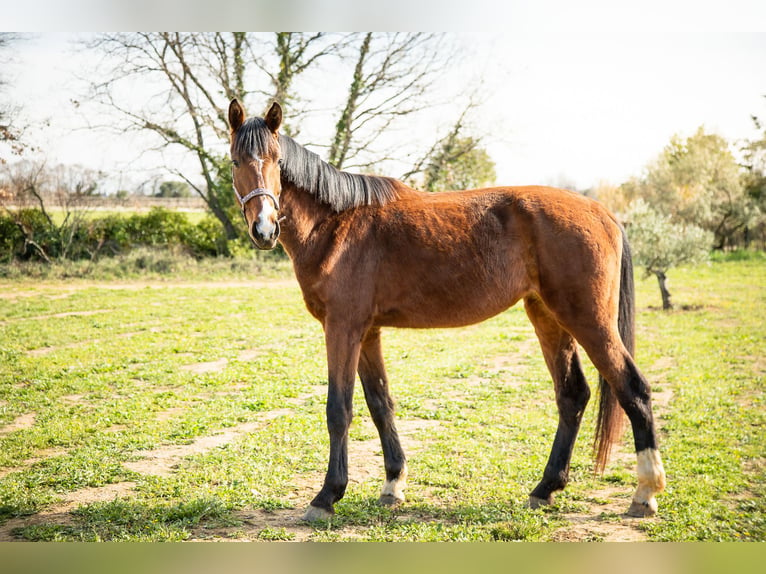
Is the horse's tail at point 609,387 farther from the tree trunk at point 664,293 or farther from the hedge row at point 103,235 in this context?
the tree trunk at point 664,293

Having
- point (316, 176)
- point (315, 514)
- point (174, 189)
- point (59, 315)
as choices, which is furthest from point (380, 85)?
point (315, 514)

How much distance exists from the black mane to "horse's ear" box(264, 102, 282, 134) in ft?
0.10

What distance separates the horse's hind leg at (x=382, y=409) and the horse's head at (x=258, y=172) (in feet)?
2.66

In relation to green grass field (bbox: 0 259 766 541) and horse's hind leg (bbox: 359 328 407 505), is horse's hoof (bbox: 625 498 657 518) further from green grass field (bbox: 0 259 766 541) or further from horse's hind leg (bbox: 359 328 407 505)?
horse's hind leg (bbox: 359 328 407 505)

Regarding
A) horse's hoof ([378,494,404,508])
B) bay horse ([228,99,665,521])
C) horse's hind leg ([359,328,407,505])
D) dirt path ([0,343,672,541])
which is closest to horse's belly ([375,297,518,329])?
bay horse ([228,99,665,521])

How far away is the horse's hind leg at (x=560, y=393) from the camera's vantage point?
3180 millimetres

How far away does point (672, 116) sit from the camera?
791 centimetres

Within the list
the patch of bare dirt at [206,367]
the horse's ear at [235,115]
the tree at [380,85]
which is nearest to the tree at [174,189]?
the tree at [380,85]

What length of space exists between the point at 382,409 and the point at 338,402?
336 mm

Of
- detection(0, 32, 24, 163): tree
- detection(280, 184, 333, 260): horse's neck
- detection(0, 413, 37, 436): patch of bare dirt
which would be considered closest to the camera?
detection(280, 184, 333, 260): horse's neck

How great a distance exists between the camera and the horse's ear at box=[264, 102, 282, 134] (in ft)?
9.57

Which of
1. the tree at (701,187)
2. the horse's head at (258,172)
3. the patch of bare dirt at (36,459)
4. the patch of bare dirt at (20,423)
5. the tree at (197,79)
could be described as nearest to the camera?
the horse's head at (258,172)

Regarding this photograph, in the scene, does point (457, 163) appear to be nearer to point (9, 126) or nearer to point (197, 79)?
point (197, 79)

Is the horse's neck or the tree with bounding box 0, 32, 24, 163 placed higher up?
the tree with bounding box 0, 32, 24, 163
